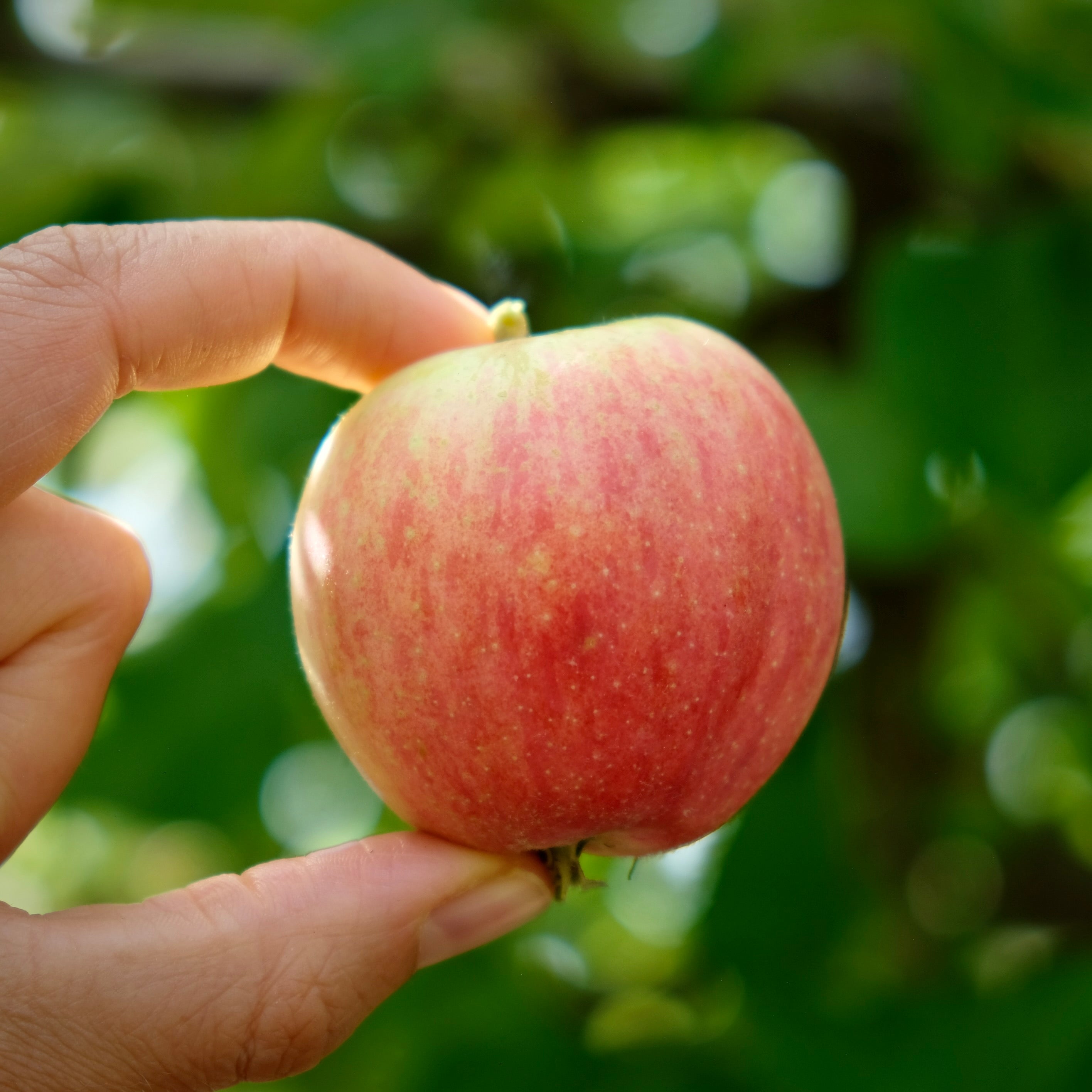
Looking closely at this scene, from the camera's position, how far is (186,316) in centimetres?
93

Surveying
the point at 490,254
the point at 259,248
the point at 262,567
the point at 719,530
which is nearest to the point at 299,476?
the point at 262,567

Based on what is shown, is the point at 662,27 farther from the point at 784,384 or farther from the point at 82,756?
the point at 82,756

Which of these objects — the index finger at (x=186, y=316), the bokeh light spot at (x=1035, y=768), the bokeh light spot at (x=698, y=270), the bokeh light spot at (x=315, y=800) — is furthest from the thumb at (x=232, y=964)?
the bokeh light spot at (x=1035, y=768)

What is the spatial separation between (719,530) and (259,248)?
19.1 inches

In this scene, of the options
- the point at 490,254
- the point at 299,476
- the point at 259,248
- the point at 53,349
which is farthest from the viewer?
the point at 490,254

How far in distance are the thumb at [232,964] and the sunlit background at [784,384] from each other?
841mm

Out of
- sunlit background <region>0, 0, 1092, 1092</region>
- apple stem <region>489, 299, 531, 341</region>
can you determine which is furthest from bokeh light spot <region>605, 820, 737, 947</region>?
apple stem <region>489, 299, 531, 341</region>

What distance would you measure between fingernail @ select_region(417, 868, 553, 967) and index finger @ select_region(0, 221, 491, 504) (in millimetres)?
502

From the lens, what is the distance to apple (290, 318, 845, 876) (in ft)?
2.70

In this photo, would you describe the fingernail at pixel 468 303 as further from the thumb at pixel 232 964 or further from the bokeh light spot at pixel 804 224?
the bokeh light spot at pixel 804 224

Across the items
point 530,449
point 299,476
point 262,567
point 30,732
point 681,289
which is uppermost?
point 530,449

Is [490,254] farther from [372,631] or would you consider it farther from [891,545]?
[372,631]

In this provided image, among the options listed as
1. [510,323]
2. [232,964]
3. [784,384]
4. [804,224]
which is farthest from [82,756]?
[804,224]

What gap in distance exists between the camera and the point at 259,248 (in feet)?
3.22
